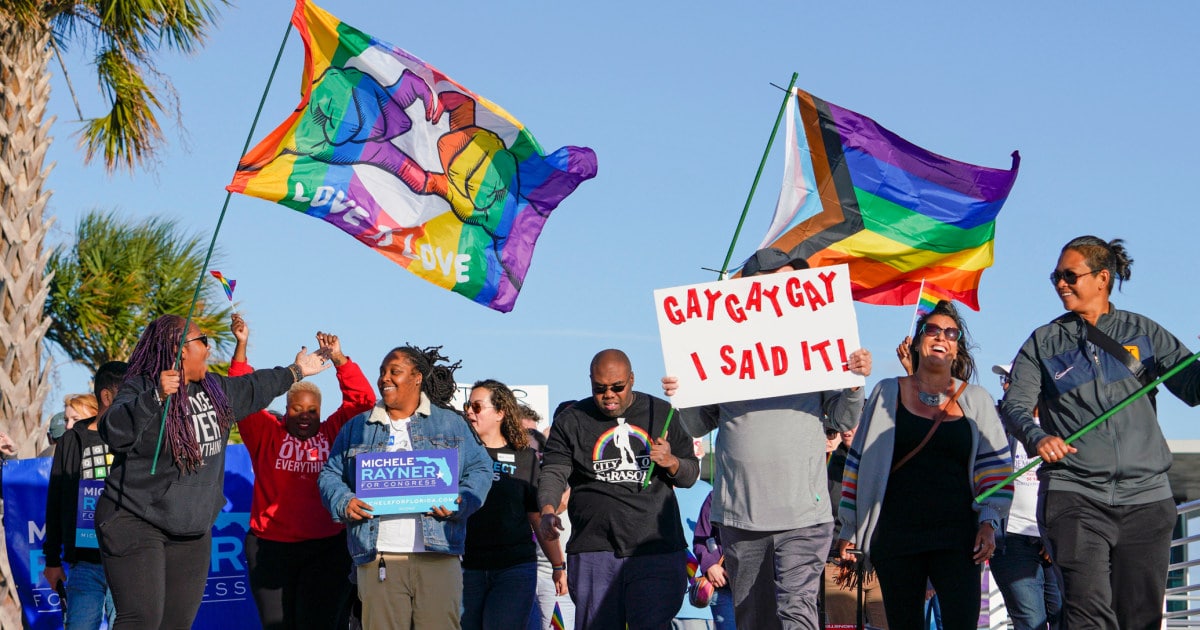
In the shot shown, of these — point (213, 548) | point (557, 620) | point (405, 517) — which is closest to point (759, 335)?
point (405, 517)

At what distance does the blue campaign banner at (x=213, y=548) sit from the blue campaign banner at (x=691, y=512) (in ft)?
11.3

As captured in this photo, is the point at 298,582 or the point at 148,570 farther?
the point at 298,582

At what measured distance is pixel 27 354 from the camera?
43.8ft

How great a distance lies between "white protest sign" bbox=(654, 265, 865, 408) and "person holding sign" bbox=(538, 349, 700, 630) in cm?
70

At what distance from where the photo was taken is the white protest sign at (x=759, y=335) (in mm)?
7461

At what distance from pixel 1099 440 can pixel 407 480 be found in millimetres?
3513

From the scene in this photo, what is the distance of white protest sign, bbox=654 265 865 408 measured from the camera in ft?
24.5

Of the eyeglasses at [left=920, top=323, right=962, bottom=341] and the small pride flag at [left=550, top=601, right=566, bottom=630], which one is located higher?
the eyeglasses at [left=920, top=323, right=962, bottom=341]

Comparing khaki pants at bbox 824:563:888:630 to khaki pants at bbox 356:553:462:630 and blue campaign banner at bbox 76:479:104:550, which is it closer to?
khaki pants at bbox 356:553:462:630

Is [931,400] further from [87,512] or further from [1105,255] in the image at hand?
[87,512]

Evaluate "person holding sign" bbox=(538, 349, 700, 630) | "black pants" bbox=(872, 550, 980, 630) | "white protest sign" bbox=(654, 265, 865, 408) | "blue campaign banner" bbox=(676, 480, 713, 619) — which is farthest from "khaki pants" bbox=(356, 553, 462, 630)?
"blue campaign banner" bbox=(676, 480, 713, 619)

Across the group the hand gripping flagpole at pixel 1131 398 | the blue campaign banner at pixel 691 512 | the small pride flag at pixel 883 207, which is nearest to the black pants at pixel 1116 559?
the hand gripping flagpole at pixel 1131 398

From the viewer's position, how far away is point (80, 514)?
894 centimetres

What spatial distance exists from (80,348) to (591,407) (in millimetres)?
10276
